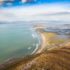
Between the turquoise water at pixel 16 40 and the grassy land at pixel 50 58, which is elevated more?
the turquoise water at pixel 16 40

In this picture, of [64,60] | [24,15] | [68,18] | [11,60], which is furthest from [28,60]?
[68,18]

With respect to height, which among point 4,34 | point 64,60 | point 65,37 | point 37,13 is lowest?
point 64,60

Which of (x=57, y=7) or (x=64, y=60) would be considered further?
(x=57, y=7)

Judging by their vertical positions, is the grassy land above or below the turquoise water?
below

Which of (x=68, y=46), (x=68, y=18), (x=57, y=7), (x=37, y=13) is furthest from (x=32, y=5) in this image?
(x=68, y=46)

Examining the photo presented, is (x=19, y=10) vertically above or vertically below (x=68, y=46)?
above

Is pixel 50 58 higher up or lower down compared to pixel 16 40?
lower down

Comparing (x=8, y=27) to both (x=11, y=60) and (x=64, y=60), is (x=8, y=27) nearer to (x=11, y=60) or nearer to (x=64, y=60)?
(x=11, y=60)
